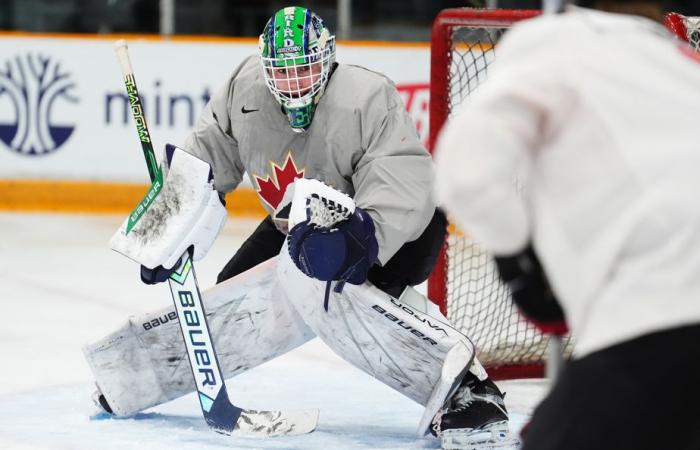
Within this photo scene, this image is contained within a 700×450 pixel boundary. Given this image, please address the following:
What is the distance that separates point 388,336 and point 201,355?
41cm

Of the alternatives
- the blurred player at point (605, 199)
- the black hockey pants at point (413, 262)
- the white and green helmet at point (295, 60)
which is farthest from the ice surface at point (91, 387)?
the blurred player at point (605, 199)

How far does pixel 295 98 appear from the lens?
2877 millimetres

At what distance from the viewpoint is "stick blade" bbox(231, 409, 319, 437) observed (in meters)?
2.97

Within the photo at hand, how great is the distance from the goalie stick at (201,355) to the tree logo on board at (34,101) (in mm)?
3379

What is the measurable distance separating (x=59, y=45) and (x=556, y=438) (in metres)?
5.09

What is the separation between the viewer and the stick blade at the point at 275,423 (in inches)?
117

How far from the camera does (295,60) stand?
2.85m

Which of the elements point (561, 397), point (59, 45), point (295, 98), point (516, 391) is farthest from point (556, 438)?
point (59, 45)

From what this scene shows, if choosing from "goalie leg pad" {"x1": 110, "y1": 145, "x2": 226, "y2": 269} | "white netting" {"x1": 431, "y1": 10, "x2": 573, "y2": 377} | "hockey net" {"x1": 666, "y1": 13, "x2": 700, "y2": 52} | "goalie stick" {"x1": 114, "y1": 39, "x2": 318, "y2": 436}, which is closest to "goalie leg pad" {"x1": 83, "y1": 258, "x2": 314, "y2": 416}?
"goalie stick" {"x1": 114, "y1": 39, "x2": 318, "y2": 436}

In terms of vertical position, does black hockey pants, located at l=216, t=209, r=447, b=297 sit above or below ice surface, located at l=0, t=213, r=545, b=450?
above

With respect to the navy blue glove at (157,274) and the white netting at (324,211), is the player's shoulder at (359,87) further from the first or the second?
the navy blue glove at (157,274)

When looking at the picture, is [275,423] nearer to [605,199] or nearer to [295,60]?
[295,60]

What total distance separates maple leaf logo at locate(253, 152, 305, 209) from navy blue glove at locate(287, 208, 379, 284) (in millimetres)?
291

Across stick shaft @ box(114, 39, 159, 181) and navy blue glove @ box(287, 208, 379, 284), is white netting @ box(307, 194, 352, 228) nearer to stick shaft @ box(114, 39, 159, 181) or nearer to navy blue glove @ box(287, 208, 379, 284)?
navy blue glove @ box(287, 208, 379, 284)
